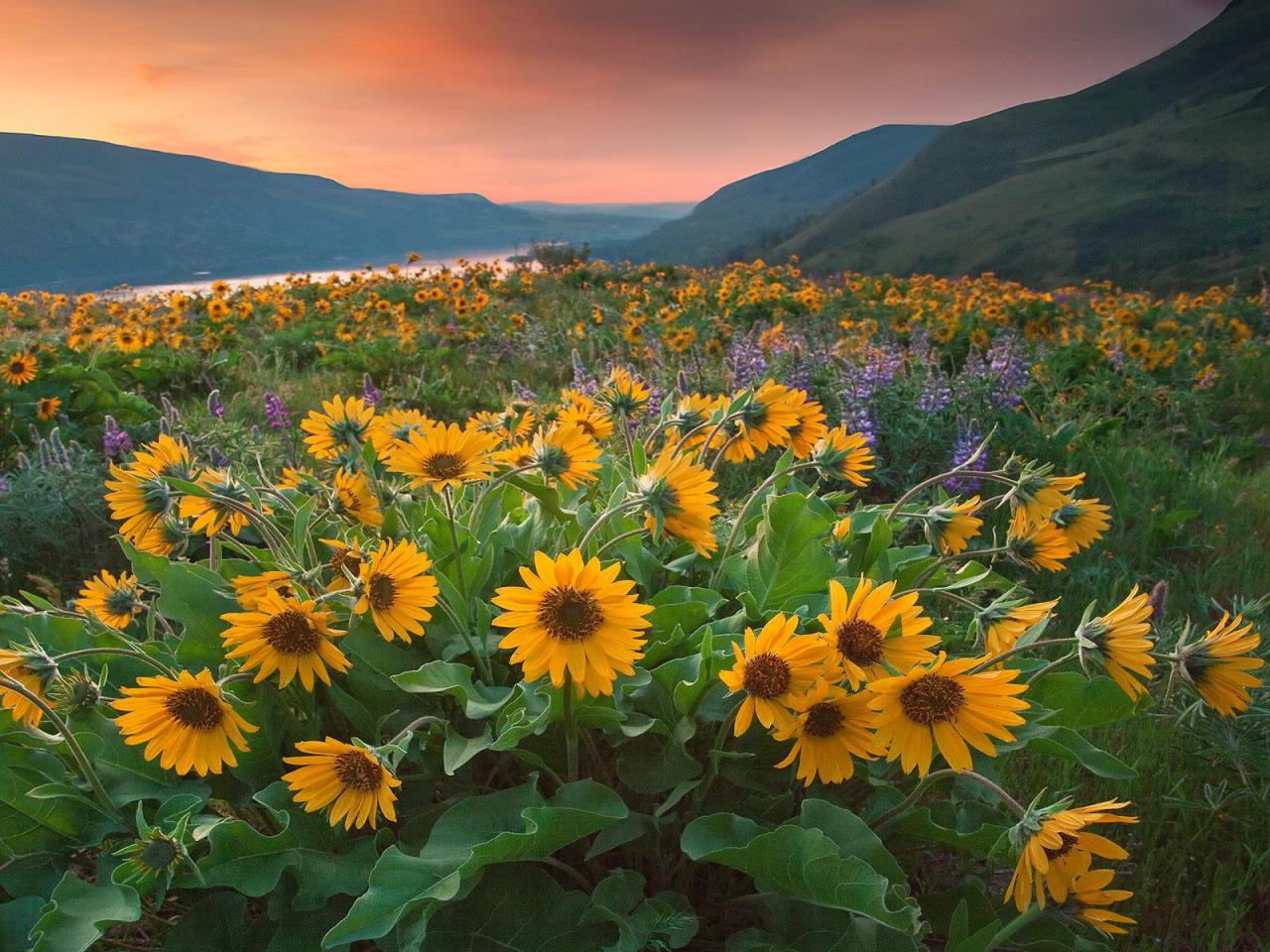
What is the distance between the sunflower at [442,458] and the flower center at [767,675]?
0.60 meters

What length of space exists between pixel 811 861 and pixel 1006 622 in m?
0.50

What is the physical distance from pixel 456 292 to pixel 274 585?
28.2 feet

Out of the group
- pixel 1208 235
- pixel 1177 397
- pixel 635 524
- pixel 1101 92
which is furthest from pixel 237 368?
pixel 1101 92

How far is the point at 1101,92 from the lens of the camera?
181ft

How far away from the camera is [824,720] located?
119cm

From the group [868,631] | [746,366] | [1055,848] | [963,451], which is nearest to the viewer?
[1055,848]

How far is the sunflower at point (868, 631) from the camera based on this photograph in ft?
3.77

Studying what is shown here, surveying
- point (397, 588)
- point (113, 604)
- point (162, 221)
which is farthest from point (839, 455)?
point (162, 221)

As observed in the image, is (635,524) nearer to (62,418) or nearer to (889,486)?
(889,486)

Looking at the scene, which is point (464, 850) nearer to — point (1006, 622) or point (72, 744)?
point (72, 744)

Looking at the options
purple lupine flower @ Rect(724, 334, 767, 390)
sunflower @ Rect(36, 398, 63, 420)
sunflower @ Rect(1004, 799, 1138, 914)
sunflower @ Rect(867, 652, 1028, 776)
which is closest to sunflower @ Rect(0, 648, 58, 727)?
sunflower @ Rect(867, 652, 1028, 776)

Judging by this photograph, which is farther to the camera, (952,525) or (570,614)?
(952,525)

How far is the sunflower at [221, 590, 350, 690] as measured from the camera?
120 cm

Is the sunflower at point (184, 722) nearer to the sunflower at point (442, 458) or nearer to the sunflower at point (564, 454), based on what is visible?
the sunflower at point (442, 458)
